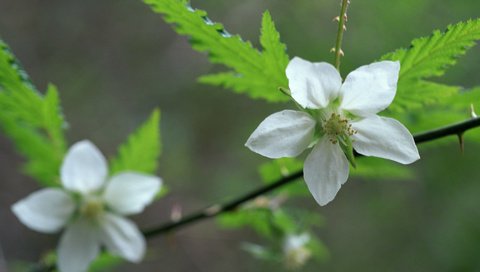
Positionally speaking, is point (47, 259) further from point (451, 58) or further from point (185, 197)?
point (185, 197)

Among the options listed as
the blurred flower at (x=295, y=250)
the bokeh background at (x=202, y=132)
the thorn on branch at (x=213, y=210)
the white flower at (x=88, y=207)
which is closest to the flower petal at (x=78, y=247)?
the white flower at (x=88, y=207)

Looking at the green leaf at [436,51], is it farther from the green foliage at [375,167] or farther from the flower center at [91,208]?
the flower center at [91,208]

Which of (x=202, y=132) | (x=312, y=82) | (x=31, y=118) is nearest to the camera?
(x=312, y=82)

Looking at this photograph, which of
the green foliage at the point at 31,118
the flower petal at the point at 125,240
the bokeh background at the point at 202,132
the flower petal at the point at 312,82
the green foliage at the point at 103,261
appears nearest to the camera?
the flower petal at the point at 312,82

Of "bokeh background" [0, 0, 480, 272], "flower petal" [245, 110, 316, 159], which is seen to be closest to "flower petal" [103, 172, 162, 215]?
"flower petal" [245, 110, 316, 159]

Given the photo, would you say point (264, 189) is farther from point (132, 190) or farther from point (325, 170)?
point (132, 190)

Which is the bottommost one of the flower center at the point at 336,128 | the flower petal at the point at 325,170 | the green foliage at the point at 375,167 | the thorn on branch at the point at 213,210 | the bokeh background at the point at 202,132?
the bokeh background at the point at 202,132

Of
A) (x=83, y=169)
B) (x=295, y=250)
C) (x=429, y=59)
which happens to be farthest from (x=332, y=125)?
(x=295, y=250)
